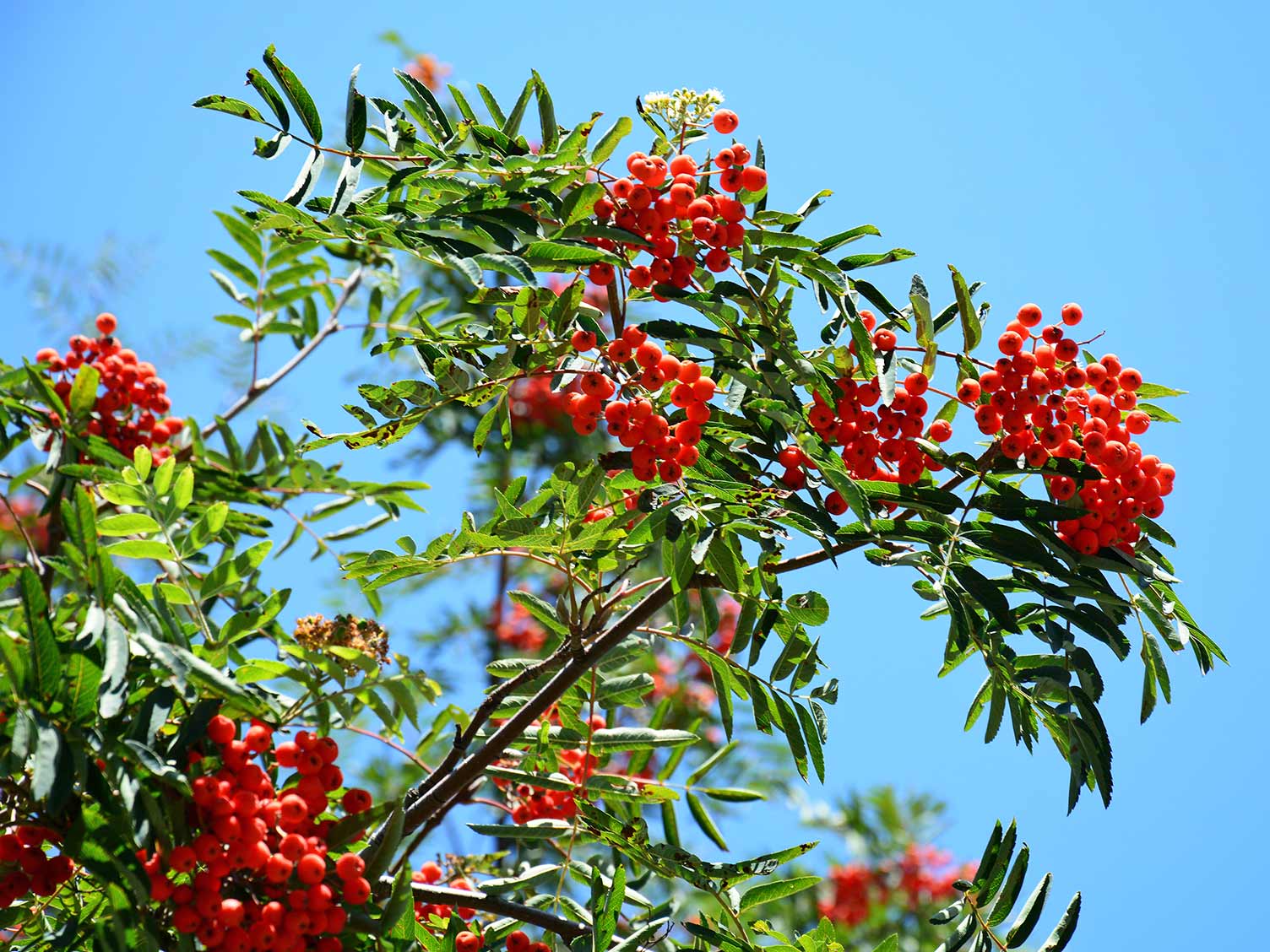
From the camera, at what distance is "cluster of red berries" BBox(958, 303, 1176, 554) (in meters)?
1.95

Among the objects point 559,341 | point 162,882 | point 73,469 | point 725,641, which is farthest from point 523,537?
point 725,641

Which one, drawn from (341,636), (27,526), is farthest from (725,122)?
(27,526)

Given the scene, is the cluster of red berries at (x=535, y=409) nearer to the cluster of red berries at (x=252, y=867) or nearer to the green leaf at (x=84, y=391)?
the green leaf at (x=84, y=391)

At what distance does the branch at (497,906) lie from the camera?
2.13 m

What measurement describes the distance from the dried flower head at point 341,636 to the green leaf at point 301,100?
2.84 feet

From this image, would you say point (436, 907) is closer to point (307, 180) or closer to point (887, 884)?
point (307, 180)

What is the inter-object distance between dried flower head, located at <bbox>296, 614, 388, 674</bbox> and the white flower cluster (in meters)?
1.06

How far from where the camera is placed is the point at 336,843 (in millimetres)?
1973

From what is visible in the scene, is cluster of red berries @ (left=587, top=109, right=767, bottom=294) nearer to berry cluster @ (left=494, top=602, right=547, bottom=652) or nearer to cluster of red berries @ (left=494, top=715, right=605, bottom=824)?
cluster of red berries @ (left=494, top=715, right=605, bottom=824)

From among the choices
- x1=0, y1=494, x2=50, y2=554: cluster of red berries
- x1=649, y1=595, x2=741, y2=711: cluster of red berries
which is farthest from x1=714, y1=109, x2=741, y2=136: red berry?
x1=649, y1=595, x2=741, y2=711: cluster of red berries

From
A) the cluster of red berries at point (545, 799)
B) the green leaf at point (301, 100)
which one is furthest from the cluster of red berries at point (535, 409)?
the green leaf at point (301, 100)

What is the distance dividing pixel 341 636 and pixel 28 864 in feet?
2.00

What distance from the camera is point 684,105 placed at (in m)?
2.09

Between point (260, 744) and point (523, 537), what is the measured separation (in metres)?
0.56
